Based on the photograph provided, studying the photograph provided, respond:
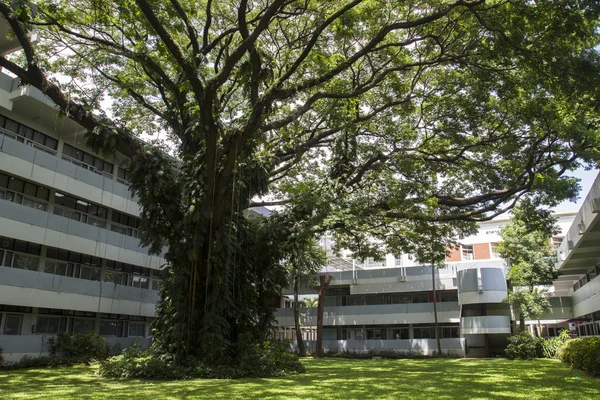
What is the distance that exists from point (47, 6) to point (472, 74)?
11.4m

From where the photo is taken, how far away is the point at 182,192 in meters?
13.3

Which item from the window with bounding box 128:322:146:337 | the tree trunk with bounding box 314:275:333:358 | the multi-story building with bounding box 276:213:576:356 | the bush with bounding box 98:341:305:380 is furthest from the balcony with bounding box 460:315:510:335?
the window with bounding box 128:322:146:337

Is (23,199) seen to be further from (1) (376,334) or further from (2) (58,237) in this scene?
(1) (376,334)

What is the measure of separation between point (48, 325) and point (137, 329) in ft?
18.2

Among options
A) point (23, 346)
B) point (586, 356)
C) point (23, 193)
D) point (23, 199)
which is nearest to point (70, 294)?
point (23, 346)

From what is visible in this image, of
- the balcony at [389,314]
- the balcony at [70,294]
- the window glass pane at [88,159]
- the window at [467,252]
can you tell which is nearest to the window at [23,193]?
the window glass pane at [88,159]

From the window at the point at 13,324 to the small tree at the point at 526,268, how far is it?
2294 cm

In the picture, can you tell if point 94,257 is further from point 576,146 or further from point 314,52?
point 576,146

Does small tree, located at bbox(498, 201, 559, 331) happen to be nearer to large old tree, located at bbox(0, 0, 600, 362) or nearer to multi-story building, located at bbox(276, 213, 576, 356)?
multi-story building, located at bbox(276, 213, 576, 356)

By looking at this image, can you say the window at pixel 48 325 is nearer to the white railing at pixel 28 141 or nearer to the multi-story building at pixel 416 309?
the white railing at pixel 28 141

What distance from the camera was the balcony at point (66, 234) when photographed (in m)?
16.3

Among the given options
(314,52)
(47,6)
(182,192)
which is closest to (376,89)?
(314,52)

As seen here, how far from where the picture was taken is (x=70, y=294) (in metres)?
18.3

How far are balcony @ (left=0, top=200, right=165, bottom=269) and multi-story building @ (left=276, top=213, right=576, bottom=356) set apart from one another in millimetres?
12741
